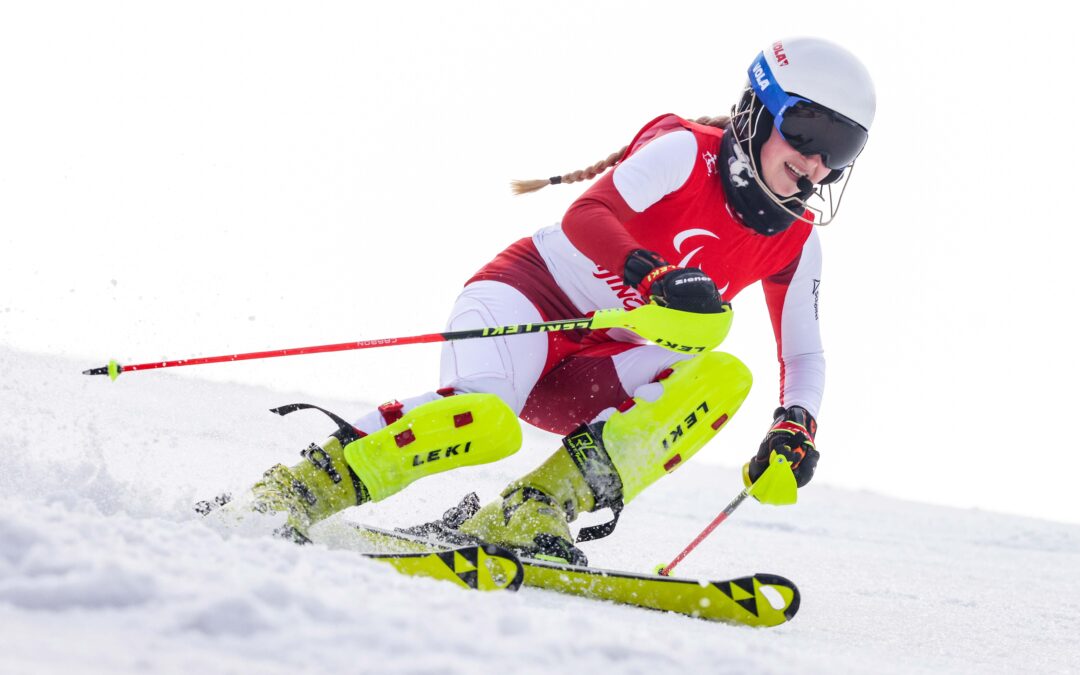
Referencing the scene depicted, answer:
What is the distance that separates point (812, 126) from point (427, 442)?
1.25m

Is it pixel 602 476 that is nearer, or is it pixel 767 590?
pixel 767 590

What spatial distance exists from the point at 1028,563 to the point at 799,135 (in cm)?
295

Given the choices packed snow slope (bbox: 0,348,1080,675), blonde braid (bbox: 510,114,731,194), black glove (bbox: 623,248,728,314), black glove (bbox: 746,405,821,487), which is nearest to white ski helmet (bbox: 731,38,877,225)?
blonde braid (bbox: 510,114,731,194)

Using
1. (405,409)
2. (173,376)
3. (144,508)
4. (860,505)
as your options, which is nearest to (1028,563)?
(860,505)

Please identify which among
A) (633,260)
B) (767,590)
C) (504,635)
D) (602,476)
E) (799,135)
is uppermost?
(799,135)

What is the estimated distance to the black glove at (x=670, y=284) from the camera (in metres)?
2.13

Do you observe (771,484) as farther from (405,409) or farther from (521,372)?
(405,409)

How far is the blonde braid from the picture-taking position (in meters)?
2.83

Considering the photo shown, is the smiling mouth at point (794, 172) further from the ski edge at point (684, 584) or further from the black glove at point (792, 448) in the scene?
the ski edge at point (684, 584)

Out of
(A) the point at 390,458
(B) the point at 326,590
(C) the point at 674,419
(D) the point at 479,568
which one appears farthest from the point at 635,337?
(B) the point at 326,590

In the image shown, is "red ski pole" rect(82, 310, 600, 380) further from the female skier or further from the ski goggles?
the ski goggles

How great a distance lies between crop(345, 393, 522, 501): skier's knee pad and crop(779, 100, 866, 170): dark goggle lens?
40.5 inches

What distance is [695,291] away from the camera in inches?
84.4

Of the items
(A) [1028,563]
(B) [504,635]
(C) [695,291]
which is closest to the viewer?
(B) [504,635]
